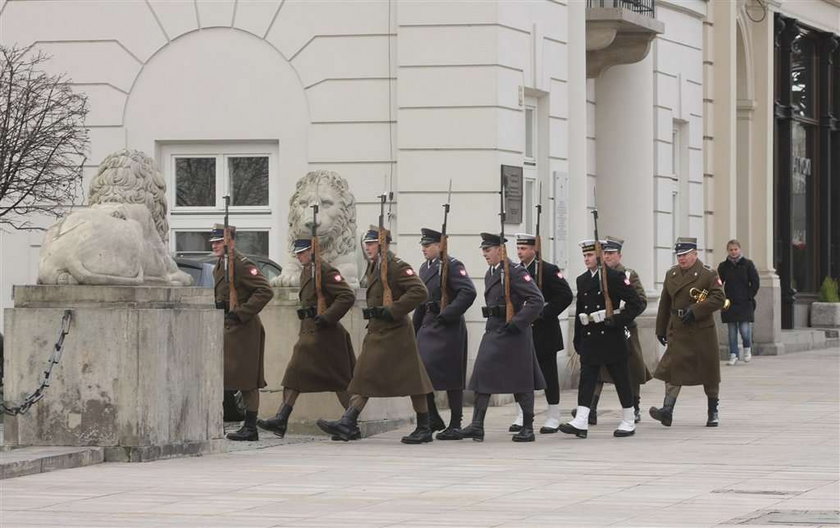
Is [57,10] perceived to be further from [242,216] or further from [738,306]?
[738,306]

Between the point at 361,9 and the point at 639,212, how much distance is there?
21.4 ft

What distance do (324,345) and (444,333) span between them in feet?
3.60

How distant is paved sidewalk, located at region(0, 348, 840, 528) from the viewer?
12.2 metres

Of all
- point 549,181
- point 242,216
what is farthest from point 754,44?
point 242,216

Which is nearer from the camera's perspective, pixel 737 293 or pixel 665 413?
pixel 665 413

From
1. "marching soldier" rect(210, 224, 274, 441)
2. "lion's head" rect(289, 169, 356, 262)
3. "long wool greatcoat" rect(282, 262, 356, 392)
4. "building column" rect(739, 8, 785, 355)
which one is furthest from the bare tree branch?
"building column" rect(739, 8, 785, 355)

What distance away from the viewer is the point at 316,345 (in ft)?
58.3

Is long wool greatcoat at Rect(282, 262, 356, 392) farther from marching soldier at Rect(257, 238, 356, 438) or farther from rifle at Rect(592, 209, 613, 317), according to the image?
rifle at Rect(592, 209, 613, 317)

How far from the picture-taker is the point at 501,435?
18.7 m

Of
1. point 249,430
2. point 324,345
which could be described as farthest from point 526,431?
point 249,430

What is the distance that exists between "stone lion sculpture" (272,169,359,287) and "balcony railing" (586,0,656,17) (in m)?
8.63

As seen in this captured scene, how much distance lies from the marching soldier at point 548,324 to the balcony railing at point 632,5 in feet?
28.1

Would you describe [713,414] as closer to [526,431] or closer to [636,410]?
[636,410]

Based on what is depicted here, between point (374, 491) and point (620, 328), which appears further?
point (620, 328)
